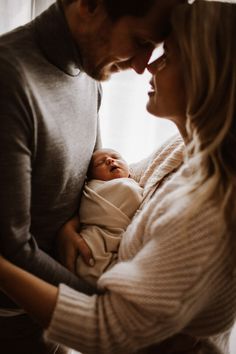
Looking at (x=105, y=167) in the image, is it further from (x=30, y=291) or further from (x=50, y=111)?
(x=30, y=291)

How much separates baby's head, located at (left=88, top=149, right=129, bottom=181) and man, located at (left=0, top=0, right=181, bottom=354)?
12cm

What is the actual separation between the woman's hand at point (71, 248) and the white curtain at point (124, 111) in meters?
0.77

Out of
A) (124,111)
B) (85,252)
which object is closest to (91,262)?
(85,252)

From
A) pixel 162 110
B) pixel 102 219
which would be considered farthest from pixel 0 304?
pixel 162 110

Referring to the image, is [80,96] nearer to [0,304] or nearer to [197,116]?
[197,116]

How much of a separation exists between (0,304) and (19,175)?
0.46m

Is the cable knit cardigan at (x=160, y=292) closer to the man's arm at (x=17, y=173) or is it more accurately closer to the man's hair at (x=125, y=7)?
the man's arm at (x=17, y=173)

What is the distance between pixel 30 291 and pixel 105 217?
0.36 metres

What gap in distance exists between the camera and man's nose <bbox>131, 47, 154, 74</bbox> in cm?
106

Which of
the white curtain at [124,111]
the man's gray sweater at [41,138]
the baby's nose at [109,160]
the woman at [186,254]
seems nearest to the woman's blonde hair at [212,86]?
the woman at [186,254]

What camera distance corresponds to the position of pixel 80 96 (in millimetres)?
1092

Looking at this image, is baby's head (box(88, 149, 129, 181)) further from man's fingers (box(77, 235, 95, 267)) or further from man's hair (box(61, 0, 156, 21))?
man's hair (box(61, 0, 156, 21))

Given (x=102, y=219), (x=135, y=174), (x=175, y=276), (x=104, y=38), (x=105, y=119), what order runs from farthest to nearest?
1. (x=105, y=119)
2. (x=135, y=174)
3. (x=102, y=219)
4. (x=104, y=38)
5. (x=175, y=276)

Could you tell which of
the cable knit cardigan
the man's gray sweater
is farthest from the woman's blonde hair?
the man's gray sweater
